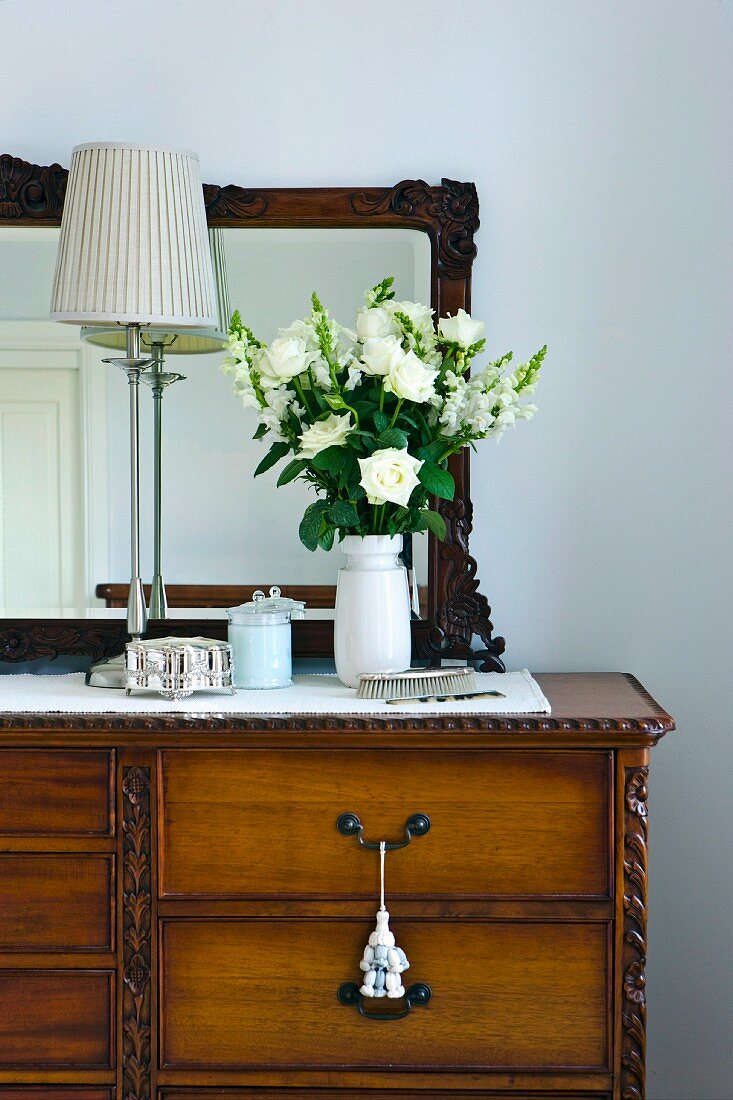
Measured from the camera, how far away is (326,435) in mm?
1648

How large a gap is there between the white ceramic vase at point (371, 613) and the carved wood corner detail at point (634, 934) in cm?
42

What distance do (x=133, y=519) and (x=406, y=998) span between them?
0.88 metres

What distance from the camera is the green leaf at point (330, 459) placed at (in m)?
1.66

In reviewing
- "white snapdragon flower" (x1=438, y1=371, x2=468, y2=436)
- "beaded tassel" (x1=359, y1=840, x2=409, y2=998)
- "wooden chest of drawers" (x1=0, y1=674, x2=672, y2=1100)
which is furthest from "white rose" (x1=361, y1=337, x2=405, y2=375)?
"beaded tassel" (x1=359, y1=840, x2=409, y2=998)

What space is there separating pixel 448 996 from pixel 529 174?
141 cm

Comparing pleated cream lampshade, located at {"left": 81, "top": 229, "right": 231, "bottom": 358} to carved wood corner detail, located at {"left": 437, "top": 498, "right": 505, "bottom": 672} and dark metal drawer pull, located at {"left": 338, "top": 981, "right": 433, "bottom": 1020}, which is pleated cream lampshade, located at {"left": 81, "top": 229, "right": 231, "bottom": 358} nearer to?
carved wood corner detail, located at {"left": 437, "top": 498, "right": 505, "bottom": 672}

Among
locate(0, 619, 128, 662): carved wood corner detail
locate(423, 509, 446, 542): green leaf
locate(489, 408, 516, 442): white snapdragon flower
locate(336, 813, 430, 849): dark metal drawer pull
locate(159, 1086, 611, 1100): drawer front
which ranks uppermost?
locate(489, 408, 516, 442): white snapdragon flower

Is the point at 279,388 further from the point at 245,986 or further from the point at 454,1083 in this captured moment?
the point at 454,1083

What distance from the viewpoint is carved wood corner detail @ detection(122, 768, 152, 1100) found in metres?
1.55

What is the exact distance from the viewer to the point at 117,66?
1.99 meters

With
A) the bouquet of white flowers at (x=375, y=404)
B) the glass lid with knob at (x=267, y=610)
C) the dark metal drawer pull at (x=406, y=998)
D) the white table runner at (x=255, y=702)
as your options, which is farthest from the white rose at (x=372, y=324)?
the dark metal drawer pull at (x=406, y=998)

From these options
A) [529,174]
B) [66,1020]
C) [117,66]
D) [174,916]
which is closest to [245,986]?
[174,916]

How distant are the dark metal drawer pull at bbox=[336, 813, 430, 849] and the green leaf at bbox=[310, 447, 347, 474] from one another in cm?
52

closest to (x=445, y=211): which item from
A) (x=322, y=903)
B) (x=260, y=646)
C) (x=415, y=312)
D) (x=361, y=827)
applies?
(x=415, y=312)
